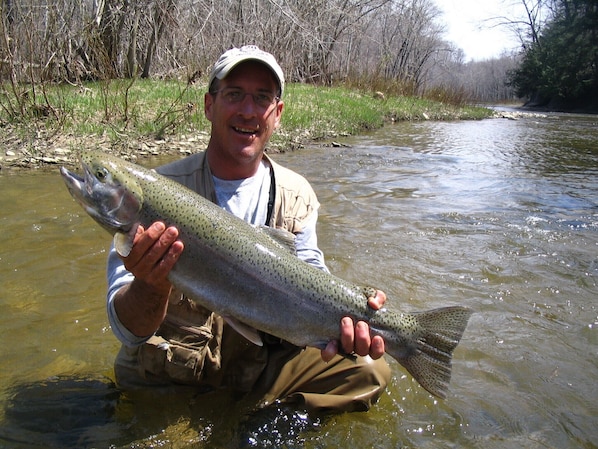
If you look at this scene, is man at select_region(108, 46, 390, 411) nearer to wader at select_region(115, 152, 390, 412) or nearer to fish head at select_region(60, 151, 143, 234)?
wader at select_region(115, 152, 390, 412)

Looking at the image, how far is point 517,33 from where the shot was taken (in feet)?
185

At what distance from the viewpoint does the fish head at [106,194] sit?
241 centimetres

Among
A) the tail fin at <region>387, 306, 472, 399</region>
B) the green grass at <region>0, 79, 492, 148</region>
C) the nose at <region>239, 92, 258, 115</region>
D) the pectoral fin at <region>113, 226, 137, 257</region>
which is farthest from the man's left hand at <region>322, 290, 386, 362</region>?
the green grass at <region>0, 79, 492, 148</region>

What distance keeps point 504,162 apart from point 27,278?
10.9 m

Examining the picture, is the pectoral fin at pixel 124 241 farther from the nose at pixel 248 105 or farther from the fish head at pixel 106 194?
the nose at pixel 248 105

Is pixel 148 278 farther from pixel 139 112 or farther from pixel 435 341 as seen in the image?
pixel 139 112

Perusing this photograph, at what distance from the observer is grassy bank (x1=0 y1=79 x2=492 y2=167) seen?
8977mm

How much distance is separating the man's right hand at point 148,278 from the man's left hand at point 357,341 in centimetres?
89

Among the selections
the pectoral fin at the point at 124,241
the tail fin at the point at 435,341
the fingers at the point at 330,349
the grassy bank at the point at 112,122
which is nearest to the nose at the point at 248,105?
the pectoral fin at the point at 124,241

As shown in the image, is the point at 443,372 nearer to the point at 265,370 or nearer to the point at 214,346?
the point at 265,370

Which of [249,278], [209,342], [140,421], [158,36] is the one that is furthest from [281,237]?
[158,36]

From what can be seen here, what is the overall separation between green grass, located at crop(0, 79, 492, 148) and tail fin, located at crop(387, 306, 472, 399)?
330 inches

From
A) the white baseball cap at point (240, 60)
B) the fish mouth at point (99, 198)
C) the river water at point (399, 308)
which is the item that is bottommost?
the river water at point (399, 308)

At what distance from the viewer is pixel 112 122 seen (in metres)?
10.1
